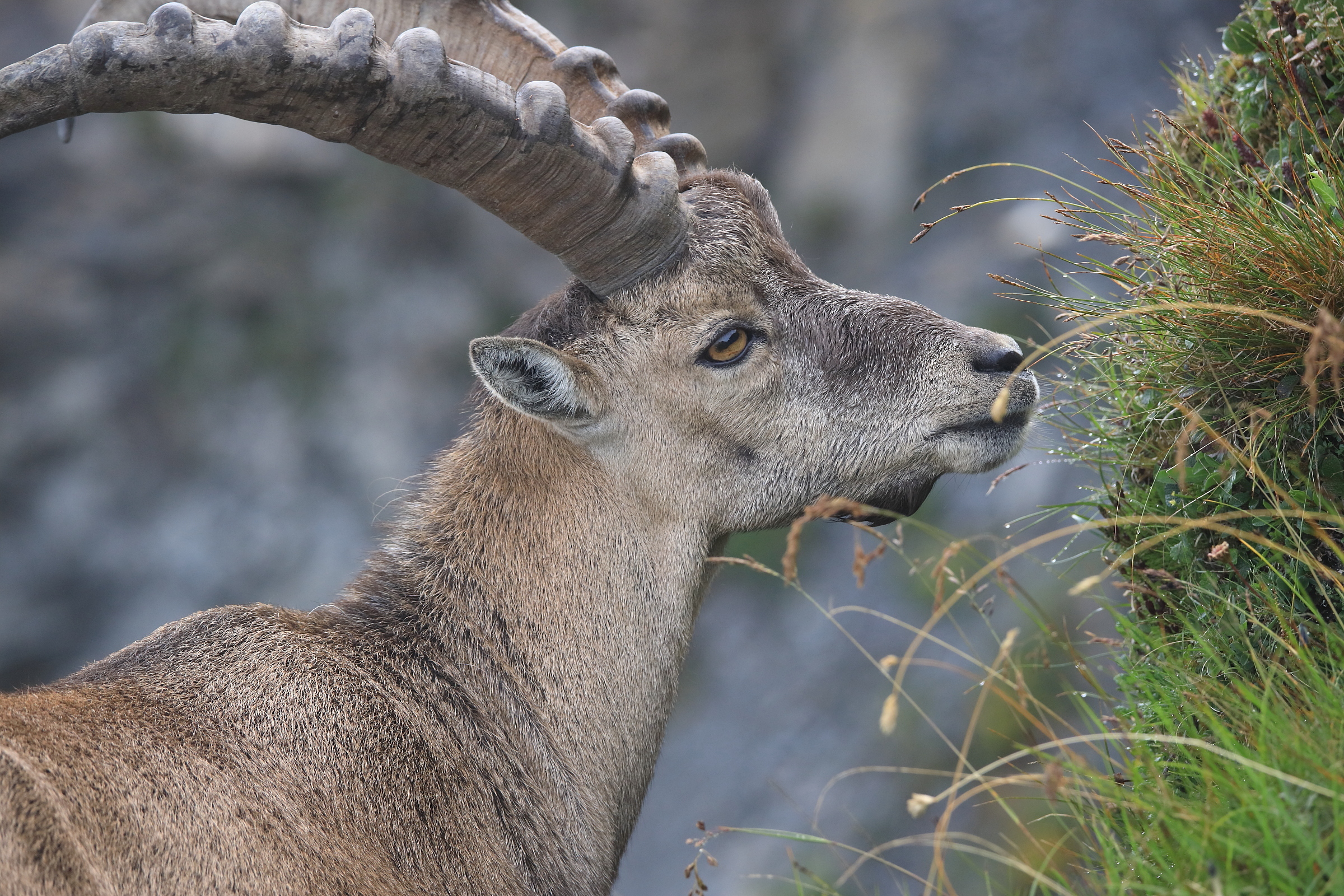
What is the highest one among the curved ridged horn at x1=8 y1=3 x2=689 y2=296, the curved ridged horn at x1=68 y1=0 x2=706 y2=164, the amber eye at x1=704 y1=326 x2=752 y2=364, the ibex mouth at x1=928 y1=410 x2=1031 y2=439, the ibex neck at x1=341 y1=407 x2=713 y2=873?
the curved ridged horn at x1=68 y1=0 x2=706 y2=164

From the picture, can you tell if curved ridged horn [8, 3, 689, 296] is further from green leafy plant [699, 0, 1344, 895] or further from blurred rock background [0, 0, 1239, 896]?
blurred rock background [0, 0, 1239, 896]

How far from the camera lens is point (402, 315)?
1514cm

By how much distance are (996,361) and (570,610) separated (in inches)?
79.5

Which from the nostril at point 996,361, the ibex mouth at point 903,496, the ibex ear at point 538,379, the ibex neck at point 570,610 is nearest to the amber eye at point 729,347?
the ibex ear at point 538,379

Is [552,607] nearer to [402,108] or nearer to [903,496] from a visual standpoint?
[903,496]

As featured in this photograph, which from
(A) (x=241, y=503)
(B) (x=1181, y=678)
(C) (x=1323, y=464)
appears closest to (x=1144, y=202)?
(C) (x=1323, y=464)

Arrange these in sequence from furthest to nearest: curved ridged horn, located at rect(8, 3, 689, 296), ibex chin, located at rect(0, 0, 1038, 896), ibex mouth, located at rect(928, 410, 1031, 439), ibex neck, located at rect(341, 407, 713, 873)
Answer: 1. ibex mouth, located at rect(928, 410, 1031, 439)
2. ibex neck, located at rect(341, 407, 713, 873)
3. ibex chin, located at rect(0, 0, 1038, 896)
4. curved ridged horn, located at rect(8, 3, 689, 296)

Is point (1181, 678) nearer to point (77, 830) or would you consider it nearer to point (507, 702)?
point (507, 702)

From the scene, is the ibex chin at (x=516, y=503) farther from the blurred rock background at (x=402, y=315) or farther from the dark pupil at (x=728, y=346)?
the blurred rock background at (x=402, y=315)

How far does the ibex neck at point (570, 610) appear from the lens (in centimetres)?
426

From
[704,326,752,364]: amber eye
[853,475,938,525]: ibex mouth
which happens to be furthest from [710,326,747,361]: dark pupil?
[853,475,938,525]: ibex mouth

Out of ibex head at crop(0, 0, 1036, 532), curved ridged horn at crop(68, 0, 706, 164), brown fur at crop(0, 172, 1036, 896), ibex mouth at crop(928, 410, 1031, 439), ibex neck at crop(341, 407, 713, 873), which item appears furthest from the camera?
curved ridged horn at crop(68, 0, 706, 164)

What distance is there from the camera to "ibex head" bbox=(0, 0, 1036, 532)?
415 cm

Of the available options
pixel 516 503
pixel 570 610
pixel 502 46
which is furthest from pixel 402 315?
pixel 570 610
